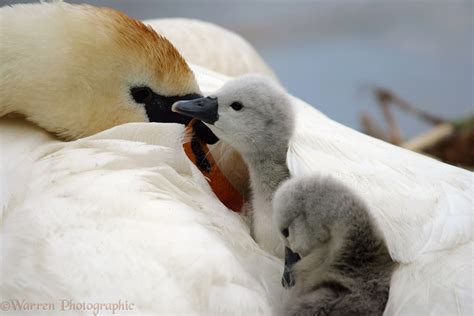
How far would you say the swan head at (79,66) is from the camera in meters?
1.29

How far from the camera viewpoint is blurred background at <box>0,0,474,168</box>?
425 cm

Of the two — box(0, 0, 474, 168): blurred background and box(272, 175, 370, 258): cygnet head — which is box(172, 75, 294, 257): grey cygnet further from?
box(0, 0, 474, 168): blurred background

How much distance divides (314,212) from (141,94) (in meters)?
0.38

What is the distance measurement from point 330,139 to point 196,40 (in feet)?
3.44

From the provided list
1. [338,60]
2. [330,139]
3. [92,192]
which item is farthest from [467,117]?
[92,192]

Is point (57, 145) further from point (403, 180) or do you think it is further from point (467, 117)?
point (467, 117)

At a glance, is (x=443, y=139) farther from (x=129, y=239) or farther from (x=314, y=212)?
(x=129, y=239)

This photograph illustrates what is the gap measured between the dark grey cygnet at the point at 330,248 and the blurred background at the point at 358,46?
2816 mm

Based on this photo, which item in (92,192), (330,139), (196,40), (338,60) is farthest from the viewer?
(338,60)

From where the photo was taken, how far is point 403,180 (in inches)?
44.6

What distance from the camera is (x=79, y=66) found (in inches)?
51.4

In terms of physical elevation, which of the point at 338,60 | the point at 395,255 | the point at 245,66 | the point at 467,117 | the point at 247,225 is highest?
the point at 395,255

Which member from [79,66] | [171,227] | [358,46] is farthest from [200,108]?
[358,46]

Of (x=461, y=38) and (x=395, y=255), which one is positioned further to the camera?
(x=461, y=38)
